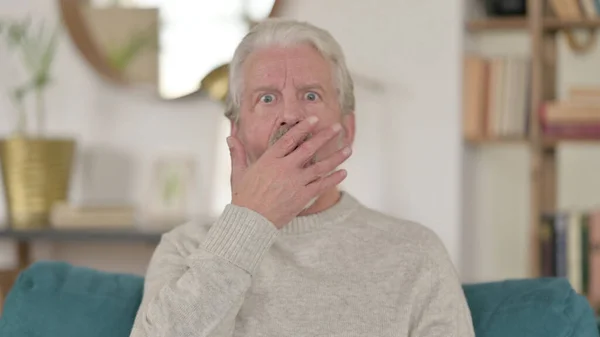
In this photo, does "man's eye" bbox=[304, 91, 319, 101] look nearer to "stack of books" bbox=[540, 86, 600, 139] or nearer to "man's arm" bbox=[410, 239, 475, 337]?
"man's arm" bbox=[410, 239, 475, 337]

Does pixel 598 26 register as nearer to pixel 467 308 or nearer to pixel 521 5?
pixel 521 5

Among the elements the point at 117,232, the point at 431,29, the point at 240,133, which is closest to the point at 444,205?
the point at 431,29

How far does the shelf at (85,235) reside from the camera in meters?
3.07

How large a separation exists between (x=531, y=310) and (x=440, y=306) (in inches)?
6.5

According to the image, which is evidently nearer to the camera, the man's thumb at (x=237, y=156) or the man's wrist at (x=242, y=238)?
the man's wrist at (x=242, y=238)

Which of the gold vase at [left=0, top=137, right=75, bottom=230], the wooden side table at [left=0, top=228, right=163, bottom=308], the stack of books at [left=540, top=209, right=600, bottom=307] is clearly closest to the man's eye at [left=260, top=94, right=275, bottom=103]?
the wooden side table at [left=0, top=228, right=163, bottom=308]

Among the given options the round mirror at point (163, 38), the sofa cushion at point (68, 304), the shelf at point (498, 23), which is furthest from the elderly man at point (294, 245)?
the shelf at point (498, 23)

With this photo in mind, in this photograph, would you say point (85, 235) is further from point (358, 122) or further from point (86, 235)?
point (358, 122)

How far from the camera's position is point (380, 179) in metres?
3.27

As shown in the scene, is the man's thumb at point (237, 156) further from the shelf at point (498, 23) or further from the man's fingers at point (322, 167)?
the shelf at point (498, 23)

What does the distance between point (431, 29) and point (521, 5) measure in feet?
1.37

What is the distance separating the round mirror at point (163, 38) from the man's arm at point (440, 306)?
1690mm

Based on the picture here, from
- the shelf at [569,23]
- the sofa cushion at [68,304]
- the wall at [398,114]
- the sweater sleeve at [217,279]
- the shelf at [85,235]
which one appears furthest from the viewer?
the shelf at [569,23]

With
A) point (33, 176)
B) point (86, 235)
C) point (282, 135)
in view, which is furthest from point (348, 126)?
point (33, 176)
